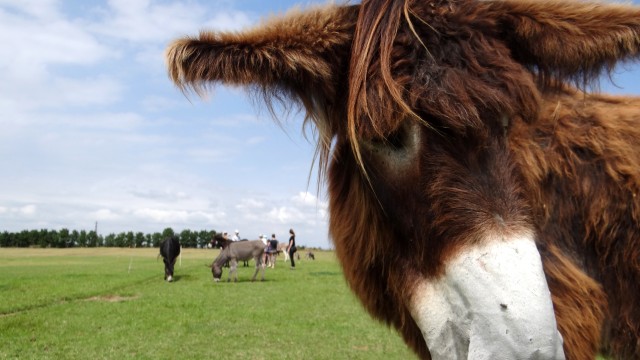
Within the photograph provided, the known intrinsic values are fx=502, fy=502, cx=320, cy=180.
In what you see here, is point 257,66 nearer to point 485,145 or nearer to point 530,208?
point 485,145

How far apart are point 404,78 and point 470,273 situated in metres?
0.90

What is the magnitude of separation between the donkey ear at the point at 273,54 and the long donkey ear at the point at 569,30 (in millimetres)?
817

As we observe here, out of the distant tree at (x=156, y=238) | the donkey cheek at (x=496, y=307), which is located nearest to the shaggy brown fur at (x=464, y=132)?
the donkey cheek at (x=496, y=307)

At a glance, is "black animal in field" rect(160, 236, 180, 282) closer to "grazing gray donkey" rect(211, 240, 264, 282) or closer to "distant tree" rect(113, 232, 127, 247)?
"grazing gray donkey" rect(211, 240, 264, 282)

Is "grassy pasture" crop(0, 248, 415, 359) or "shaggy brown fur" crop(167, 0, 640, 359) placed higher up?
"shaggy brown fur" crop(167, 0, 640, 359)

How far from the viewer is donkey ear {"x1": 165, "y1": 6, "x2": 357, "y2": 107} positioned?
2.48 metres

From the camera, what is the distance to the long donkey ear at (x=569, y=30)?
2469 mm

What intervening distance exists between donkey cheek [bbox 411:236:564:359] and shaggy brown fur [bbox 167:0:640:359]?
0.36 ft

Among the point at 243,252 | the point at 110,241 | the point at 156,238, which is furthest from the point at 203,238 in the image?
the point at 243,252

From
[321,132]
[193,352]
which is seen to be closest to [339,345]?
[193,352]

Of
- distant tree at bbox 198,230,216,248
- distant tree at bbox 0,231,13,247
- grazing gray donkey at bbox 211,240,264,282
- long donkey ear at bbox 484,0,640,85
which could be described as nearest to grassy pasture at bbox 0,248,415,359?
long donkey ear at bbox 484,0,640,85

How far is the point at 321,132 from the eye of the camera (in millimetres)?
2793

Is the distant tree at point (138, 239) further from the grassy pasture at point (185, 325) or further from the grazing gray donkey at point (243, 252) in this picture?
the grassy pasture at point (185, 325)

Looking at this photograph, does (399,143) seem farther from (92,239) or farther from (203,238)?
(92,239)
